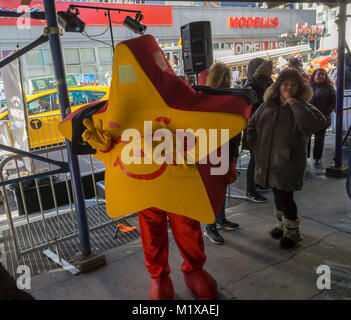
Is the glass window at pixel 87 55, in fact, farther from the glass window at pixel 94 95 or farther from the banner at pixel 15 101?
the banner at pixel 15 101

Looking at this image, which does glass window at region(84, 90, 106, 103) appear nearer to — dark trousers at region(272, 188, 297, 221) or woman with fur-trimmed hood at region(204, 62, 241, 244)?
woman with fur-trimmed hood at region(204, 62, 241, 244)

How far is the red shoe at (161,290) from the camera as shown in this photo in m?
2.13

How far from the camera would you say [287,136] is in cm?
259

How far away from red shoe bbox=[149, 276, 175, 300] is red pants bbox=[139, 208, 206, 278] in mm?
40

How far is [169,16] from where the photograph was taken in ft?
63.6

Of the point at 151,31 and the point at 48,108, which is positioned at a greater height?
the point at 151,31

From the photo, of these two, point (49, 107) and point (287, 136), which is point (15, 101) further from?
point (287, 136)

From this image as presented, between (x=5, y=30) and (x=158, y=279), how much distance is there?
16.5 m

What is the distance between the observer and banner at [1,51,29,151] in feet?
16.7

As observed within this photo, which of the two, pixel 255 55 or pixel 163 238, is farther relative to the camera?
pixel 255 55

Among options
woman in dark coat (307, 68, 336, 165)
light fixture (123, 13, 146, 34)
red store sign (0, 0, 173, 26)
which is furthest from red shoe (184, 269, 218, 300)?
red store sign (0, 0, 173, 26)

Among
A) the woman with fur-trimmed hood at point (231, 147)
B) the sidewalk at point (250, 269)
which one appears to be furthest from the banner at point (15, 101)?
the woman with fur-trimmed hood at point (231, 147)

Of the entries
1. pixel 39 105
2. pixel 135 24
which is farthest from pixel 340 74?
pixel 39 105

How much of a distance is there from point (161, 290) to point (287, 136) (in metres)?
1.57
